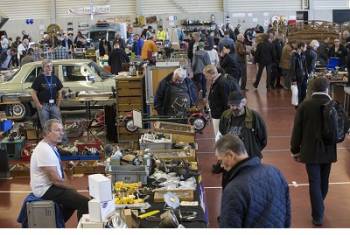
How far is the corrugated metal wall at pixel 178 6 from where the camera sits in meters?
30.4

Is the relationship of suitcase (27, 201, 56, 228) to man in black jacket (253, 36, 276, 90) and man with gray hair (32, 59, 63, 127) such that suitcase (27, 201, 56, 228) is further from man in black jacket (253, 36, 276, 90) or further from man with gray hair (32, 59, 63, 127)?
man in black jacket (253, 36, 276, 90)

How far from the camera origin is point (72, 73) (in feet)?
43.7

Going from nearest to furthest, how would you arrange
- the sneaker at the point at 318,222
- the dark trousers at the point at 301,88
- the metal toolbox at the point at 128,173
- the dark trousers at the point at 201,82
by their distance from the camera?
the metal toolbox at the point at 128,173 < the sneaker at the point at 318,222 < the dark trousers at the point at 301,88 < the dark trousers at the point at 201,82

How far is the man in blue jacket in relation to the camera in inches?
138

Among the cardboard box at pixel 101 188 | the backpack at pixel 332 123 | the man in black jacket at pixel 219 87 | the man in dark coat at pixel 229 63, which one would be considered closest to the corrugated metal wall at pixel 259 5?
the man in dark coat at pixel 229 63

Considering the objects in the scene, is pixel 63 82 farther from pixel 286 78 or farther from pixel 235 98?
pixel 235 98

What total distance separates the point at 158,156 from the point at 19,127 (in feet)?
19.2

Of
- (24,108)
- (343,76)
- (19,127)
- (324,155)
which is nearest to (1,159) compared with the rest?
(19,127)

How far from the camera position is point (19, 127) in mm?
11797

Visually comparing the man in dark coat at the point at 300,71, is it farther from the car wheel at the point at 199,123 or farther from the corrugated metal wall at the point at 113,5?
the corrugated metal wall at the point at 113,5

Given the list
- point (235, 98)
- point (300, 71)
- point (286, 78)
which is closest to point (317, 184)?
point (235, 98)

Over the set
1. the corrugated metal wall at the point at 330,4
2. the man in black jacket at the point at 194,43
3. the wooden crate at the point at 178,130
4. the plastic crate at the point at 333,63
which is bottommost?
the wooden crate at the point at 178,130

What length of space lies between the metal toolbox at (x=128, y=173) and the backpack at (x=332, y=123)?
193 cm

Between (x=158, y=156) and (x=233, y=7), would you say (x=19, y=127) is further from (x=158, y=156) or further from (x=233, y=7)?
(x=233, y=7)
